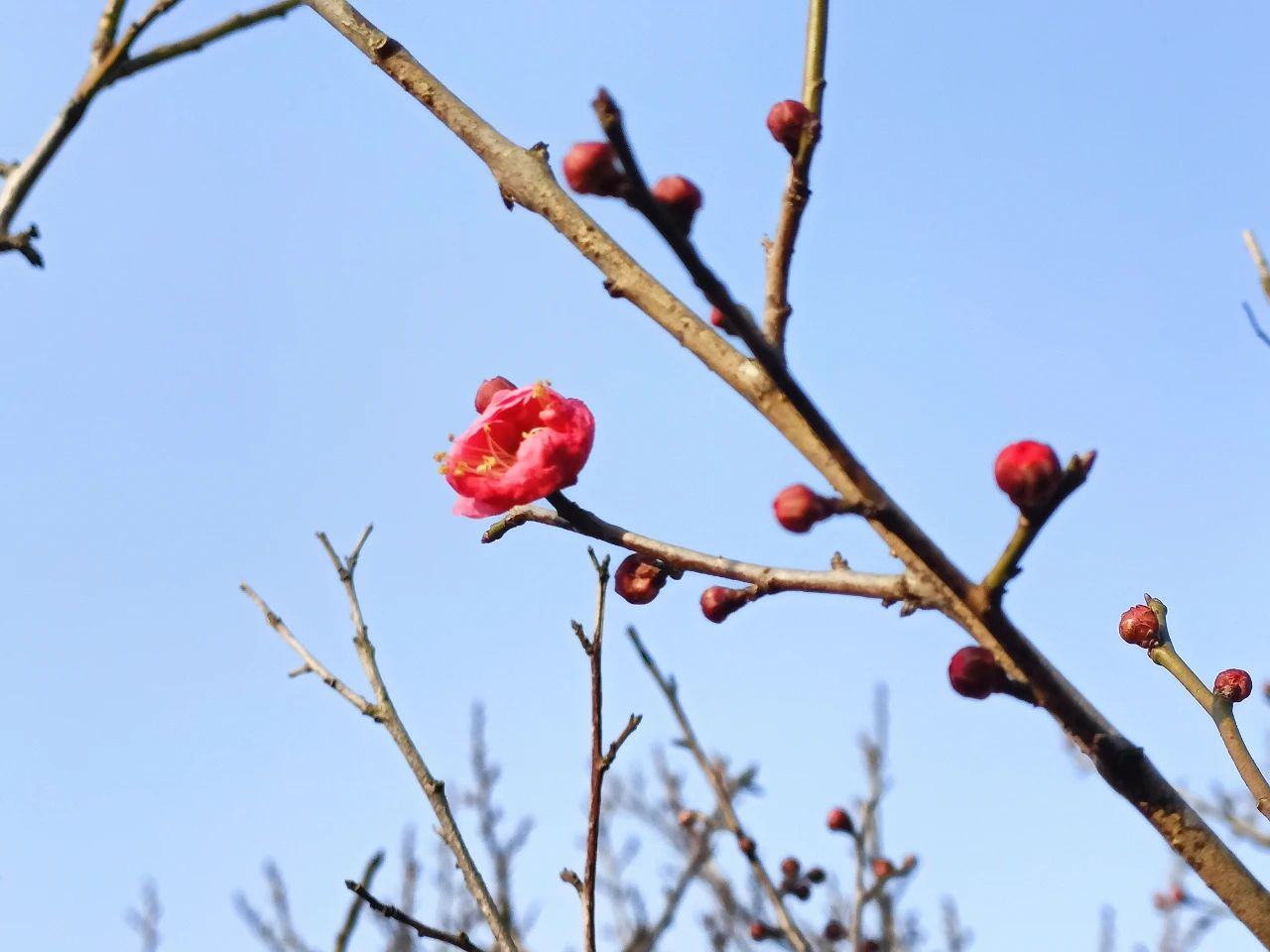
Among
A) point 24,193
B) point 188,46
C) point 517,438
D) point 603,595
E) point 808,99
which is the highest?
point 188,46

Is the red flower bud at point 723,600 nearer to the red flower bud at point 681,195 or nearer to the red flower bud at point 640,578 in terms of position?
the red flower bud at point 640,578

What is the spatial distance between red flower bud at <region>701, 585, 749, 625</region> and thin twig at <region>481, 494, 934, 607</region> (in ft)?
0.20

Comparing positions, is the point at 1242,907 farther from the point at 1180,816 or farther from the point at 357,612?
the point at 357,612

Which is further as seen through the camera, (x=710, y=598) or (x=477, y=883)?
(x=477, y=883)

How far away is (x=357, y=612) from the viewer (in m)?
2.36

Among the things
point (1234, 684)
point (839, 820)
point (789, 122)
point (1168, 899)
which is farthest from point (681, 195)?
point (1168, 899)

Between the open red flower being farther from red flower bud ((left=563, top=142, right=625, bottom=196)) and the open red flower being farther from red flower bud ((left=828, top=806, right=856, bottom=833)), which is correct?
red flower bud ((left=828, top=806, right=856, bottom=833))

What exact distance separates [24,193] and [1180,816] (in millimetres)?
2240

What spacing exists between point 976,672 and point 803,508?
262mm

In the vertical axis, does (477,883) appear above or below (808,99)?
below

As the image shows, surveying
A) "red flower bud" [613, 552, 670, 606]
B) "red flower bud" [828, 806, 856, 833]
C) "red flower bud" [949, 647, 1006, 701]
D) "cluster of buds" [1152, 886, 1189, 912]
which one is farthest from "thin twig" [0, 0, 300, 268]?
"cluster of buds" [1152, 886, 1189, 912]

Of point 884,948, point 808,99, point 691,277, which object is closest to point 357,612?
point 808,99

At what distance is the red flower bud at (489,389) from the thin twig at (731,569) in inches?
11.2

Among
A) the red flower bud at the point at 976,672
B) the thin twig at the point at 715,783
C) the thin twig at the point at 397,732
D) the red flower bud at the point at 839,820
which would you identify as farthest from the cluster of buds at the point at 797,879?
the red flower bud at the point at 976,672
